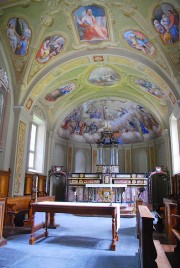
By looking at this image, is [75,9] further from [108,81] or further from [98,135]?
[98,135]

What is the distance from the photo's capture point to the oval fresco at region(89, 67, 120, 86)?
14.0 m

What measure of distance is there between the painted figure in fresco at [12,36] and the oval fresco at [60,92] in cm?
468

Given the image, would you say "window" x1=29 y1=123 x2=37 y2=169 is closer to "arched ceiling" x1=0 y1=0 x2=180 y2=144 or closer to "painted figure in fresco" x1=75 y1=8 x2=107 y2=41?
"arched ceiling" x1=0 y1=0 x2=180 y2=144

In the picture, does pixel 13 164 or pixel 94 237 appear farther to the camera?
pixel 13 164

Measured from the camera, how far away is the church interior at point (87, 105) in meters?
8.31

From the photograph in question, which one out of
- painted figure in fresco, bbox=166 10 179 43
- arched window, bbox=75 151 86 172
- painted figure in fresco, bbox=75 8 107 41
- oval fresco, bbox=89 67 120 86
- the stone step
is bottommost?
the stone step

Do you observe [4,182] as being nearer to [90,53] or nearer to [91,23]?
[90,53]

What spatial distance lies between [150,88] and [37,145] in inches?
333

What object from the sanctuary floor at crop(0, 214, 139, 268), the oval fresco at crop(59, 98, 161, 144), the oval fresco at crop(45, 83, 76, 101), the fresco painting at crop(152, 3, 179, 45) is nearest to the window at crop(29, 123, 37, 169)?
the oval fresco at crop(45, 83, 76, 101)

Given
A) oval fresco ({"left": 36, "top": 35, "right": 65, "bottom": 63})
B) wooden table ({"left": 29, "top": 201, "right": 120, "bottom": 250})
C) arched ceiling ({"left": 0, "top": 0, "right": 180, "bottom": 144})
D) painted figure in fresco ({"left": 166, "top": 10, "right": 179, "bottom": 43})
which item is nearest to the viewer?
wooden table ({"left": 29, "top": 201, "right": 120, "bottom": 250})

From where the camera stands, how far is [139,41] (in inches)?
404

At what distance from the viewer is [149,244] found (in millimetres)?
3201

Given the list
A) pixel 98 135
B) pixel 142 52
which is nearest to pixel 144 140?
pixel 98 135

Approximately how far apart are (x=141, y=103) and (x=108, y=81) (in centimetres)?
292
